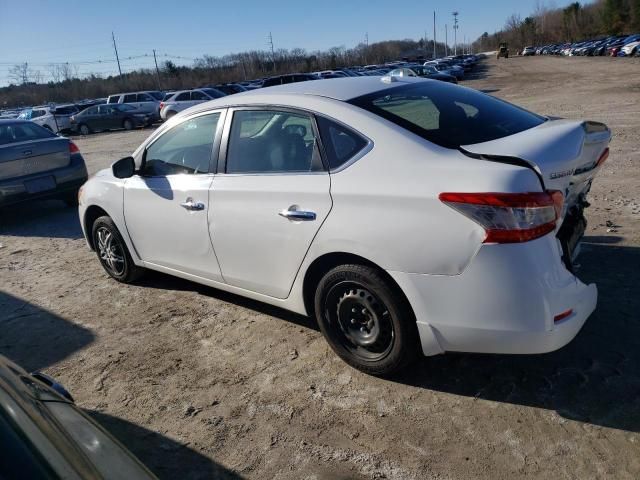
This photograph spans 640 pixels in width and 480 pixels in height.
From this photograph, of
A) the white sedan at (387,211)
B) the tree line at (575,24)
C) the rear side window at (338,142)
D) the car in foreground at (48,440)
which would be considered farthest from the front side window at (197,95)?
the tree line at (575,24)

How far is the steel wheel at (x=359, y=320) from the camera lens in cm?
311

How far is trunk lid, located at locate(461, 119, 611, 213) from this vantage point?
2750 millimetres

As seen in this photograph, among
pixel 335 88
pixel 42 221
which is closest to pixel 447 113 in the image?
pixel 335 88

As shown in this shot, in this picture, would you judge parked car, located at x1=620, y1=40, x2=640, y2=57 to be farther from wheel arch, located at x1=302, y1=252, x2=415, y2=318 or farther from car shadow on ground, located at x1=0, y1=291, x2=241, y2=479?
car shadow on ground, located at x1=0, y1=291, x2=241, y2=479

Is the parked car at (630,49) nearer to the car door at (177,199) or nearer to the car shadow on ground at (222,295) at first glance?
the car shadow on ground at (222,295)

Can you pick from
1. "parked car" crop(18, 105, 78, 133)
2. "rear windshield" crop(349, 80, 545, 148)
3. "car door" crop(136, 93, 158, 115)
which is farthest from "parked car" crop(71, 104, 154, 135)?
"rear windshield" crop(349, 80, 545, 148)

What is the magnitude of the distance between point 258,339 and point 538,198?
223 cm

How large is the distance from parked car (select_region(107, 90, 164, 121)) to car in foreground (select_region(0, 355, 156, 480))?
30.3m

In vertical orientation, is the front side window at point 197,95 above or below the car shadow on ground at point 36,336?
above

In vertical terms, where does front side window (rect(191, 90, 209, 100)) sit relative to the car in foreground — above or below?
above

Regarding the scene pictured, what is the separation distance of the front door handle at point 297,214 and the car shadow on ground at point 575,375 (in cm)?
112

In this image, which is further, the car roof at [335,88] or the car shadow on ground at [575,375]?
the car roof at [335,88]

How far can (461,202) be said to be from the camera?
2643 millimetres

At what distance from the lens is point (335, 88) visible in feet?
11.9
